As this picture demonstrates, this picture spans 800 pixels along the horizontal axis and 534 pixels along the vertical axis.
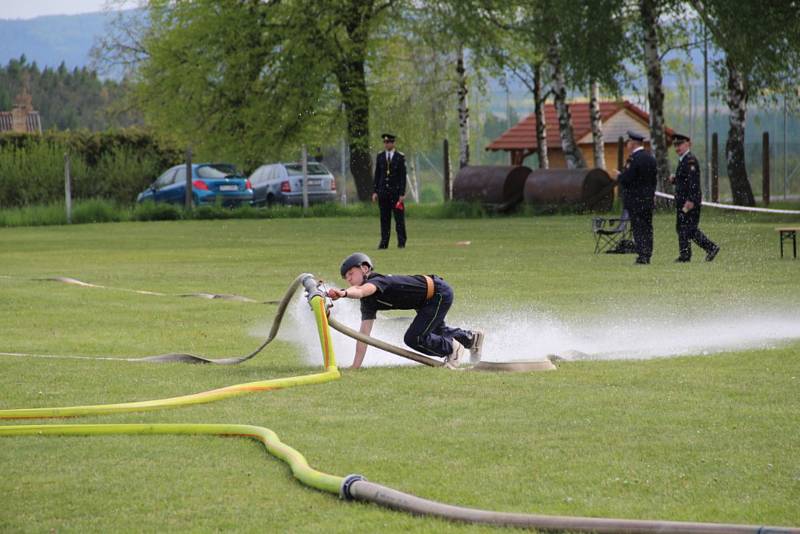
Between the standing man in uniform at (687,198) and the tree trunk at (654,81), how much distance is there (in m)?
12.7

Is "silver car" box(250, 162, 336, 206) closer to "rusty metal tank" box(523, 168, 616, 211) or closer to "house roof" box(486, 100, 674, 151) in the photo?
Answer: "rusty metal tank" box(523, 168, 616, 211)

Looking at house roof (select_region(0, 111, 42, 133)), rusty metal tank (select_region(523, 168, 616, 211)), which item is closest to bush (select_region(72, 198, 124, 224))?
rusty metal tank (select_region(523, 168, 616, 211))

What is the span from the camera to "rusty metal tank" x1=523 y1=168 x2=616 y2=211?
35844mm

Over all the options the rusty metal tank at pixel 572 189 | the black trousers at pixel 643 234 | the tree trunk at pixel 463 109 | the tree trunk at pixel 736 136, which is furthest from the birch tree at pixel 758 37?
the tree trunk at pixel 463 109

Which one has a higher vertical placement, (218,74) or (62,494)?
(218,74)

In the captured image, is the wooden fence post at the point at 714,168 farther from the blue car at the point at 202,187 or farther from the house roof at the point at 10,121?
the house roof at the point at 10,121

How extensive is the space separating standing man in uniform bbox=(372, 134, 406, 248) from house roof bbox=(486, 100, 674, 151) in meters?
37.4

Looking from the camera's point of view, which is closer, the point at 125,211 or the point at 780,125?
the point at 125,211

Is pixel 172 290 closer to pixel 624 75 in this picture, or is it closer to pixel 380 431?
pixel 380 431

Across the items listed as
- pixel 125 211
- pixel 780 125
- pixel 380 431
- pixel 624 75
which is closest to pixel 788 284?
pixel 380 431

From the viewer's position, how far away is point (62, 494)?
667 cm

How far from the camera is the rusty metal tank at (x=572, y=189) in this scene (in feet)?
118

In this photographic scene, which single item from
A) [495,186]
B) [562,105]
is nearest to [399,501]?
[495,186]

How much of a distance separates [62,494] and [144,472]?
1.79 ft
